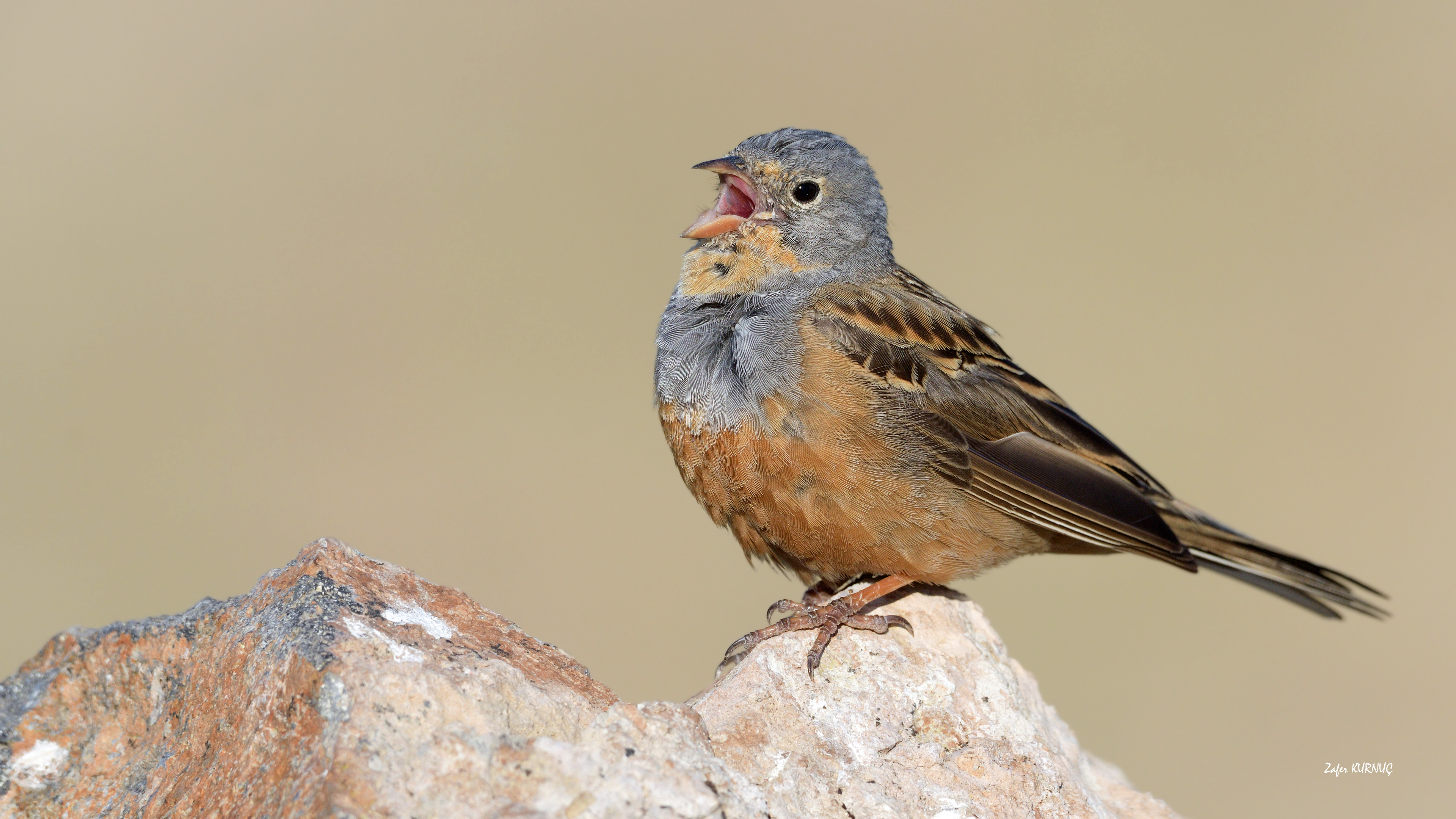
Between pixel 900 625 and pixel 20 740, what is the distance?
11.2 feet

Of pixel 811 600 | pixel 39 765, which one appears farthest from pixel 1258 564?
pixel 39 765

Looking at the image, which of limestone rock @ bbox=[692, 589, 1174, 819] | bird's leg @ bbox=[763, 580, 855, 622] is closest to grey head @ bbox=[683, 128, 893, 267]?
bird's leg @ bbox=[763, 580, 855, 622]

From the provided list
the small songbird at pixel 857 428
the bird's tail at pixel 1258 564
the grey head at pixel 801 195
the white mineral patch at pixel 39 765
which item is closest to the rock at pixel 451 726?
the white mineral patch at pixel 39 765

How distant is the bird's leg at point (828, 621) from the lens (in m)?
4.82

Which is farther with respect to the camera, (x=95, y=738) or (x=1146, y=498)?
(x=1146, y=498)

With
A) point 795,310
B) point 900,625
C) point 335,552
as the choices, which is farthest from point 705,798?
point 795,310

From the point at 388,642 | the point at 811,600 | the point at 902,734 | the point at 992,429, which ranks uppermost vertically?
the point at 992,429

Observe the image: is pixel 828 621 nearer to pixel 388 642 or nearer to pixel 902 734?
pixel 902 734

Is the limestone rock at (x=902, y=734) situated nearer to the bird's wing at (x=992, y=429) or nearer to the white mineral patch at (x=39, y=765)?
the bird's wing at (x=992, y=429)

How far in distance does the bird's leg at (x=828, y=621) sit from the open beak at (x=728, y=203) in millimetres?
2015

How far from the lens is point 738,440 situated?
205 inches

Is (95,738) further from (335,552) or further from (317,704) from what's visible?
(317,704)

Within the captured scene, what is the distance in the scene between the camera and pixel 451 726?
→ 315cm

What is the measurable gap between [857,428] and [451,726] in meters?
2.62
